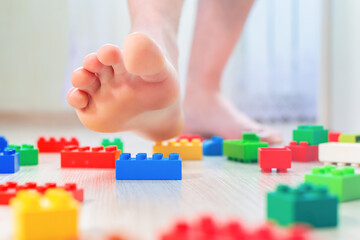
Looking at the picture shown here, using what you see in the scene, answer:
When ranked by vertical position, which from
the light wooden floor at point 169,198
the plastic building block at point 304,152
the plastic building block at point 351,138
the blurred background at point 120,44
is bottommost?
the light wooden floor at point 169,198

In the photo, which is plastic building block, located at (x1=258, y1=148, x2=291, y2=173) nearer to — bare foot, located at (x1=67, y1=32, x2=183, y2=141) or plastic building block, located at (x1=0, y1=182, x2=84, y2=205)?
bare foot, located at (x1=67, y1=32, x2=183, y2=141)

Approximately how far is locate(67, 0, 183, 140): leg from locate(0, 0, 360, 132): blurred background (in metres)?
2.20

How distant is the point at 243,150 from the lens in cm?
121

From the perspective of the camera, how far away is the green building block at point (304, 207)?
562 millimetres

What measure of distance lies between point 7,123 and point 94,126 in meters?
2.27

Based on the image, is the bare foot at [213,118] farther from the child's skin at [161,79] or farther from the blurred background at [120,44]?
the blurred background at [120,44]

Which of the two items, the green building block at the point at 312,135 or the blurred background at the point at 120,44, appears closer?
the green building block at the point at 312,135

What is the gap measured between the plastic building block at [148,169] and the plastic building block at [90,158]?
17cm

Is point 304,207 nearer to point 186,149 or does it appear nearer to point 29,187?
point 29,187

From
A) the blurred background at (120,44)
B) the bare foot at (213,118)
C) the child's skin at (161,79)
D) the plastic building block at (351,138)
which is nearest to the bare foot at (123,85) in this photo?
the child's skin at (161,79)

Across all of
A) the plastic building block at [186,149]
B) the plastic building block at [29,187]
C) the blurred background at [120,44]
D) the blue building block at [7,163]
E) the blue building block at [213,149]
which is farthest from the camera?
the blurred background at [120,44]

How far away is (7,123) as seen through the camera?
3.04 meters

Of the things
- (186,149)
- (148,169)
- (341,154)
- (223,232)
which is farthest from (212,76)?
(223,232)

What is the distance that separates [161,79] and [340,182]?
0.38 metres
